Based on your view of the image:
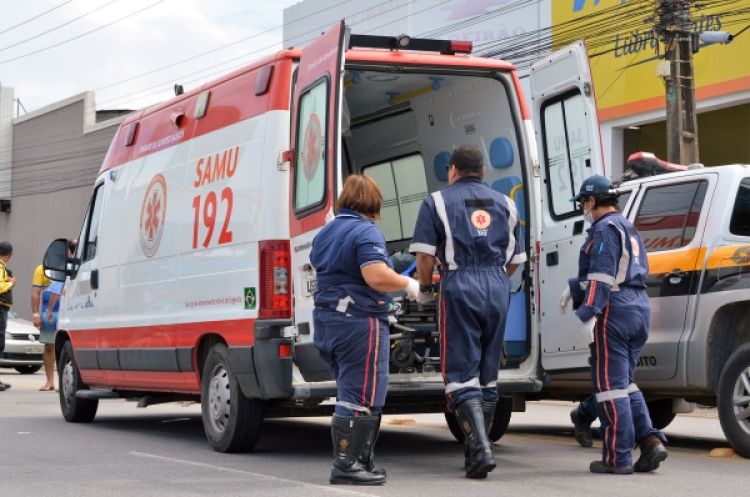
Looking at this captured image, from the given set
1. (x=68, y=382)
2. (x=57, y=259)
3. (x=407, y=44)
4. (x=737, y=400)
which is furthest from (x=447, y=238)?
(x=68, y=382)

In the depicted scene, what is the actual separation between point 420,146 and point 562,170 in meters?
2.10

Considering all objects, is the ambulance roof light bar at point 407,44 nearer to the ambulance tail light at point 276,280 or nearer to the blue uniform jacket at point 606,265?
the ambulance tail light at point 276,280

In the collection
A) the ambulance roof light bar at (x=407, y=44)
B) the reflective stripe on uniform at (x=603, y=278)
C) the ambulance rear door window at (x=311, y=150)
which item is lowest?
the reflective stripe on uniform at (x=603, y=278)

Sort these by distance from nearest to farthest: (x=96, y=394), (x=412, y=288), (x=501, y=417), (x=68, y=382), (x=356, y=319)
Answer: (x=412, y=288) < (x=356, y=319) < (x=501, y=417) < (x=96, y=394) < (x=68, y=382)

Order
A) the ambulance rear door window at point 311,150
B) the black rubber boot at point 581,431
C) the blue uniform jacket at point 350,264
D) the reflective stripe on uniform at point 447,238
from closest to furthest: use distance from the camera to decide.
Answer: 1. the blue uniform jacket at point 350,264
2. the reflective stripe on uniform at point 447,238
3. the ambulance rear door window at point 311,150
4. the black rubber boot at point 581,431

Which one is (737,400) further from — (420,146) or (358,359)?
(420,146)

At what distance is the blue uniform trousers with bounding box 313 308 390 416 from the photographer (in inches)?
277

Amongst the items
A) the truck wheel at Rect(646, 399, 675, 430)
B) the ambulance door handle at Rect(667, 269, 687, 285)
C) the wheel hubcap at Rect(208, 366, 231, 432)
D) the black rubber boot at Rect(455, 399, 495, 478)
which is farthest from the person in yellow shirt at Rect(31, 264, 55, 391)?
the black rubber boot at Rect(455, 399, 495, 478)

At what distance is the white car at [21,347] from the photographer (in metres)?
21.4

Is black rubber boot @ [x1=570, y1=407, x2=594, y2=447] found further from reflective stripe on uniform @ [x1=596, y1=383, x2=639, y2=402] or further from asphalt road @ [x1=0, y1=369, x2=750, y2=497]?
reflective stripe on uniform @ [x1=596, y1=383, x2=639, y2=402]

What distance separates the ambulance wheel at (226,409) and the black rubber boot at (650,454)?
8.34ft

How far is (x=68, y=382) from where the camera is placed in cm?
1205

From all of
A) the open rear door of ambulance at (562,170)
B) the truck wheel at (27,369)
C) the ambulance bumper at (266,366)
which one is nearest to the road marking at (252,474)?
the ambulance bumper at (266,366)

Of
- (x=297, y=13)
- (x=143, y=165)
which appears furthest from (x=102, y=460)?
(x=297, y=13)
